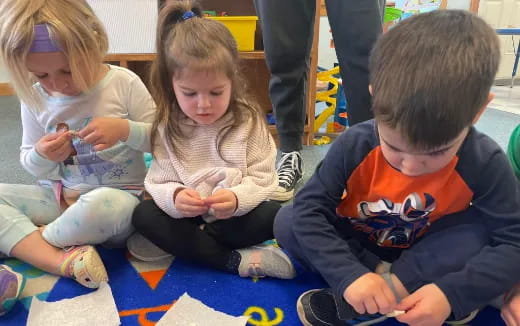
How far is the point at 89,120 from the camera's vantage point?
2.75ft

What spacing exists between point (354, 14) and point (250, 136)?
0.34m

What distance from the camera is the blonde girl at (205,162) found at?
74 cm

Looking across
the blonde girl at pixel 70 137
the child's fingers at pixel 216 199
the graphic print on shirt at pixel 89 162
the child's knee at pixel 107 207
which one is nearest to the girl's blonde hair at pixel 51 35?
the blonde girl at pixel 70 137

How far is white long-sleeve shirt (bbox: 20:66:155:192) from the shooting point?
0.83 m

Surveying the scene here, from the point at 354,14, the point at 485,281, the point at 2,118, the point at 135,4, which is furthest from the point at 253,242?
the point at 2,118

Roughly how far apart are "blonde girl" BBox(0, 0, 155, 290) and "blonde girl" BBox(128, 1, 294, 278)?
0.20 feet

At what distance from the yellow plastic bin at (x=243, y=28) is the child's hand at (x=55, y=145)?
2.50ft

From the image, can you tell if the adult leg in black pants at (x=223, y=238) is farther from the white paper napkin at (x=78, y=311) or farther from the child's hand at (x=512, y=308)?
the child's hand at (x=512, y=308)

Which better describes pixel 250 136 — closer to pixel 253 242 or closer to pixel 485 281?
pixel 253 242

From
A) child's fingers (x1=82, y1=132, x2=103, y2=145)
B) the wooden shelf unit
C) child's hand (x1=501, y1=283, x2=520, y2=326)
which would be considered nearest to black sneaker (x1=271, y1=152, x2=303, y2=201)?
the wooden shelf unit

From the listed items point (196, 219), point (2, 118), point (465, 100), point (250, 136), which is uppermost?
point (465, 100)

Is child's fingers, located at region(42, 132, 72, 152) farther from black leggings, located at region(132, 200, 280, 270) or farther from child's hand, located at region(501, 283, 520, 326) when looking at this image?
child's hand, located at region(501, 283, 520, 326)

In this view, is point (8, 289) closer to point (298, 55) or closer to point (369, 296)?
point (369, 296)

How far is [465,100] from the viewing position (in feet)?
1.55
